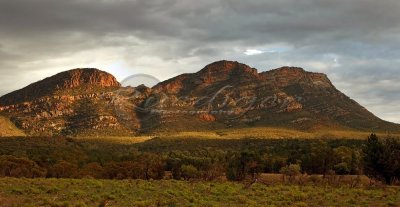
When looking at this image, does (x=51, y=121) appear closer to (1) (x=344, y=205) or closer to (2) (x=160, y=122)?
(2) (x=160, y=122)

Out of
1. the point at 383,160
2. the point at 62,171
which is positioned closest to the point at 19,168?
the point at 62,171

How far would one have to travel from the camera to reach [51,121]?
17650 centimetres

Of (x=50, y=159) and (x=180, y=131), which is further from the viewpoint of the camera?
(x=180, y=131)

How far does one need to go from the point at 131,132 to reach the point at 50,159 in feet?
313

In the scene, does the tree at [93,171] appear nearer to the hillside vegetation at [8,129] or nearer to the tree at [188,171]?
the tree at [188,171]

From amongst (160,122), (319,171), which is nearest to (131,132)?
(160,122)

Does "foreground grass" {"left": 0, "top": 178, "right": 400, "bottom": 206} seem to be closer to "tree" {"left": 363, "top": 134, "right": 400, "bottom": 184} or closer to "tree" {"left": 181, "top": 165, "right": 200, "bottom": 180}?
"tree" {"left": 363, "top": 134, "right": 400, "bottom": 184}

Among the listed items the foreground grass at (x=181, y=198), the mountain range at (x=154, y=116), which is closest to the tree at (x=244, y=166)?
the foreground grass at (x=181, y=198)

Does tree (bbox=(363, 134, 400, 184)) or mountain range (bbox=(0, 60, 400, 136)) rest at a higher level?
mountain range (bbox=(0, 60, 400, 136))

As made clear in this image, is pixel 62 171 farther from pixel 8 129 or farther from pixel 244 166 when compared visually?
pixel 8 129

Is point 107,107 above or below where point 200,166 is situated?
above

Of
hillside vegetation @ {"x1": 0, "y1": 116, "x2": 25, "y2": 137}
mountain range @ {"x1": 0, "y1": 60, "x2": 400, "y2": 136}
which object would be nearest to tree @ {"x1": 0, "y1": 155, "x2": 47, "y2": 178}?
hillside vegetation @ {"x1": 0, "y1": 116, "x2": 25, "y2": 137}

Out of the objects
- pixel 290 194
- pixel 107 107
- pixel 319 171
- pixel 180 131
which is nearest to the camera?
pixel 290 194

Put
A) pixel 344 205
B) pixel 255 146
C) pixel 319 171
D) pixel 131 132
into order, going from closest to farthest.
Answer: pixel 344 205, pixel 319 171, pixel 255 146, pixel 131 132
